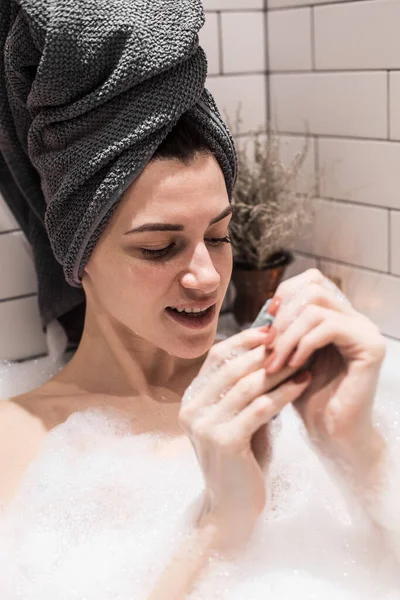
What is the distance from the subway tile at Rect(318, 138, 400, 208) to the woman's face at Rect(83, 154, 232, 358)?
47cm

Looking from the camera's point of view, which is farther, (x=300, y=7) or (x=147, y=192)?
(x=300, y=7)

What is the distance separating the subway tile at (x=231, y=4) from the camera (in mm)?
1683

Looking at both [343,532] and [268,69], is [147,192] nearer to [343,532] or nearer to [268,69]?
[343,532]

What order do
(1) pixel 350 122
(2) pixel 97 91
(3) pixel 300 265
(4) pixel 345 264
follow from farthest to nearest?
(3) pixel 300 265 → (4) pixel 345 264 → (1) pixel 350 122 → (2) pixel 97 91

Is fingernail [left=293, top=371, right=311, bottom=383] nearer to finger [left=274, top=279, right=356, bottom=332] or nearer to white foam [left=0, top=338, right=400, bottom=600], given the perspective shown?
finger [left=274, top=279, right=356, bottom=332]

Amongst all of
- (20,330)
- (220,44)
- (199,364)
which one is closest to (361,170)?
(220,44)

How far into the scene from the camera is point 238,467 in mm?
918

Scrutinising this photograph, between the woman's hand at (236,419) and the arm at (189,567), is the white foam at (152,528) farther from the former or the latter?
the woman's hand at (236,419)

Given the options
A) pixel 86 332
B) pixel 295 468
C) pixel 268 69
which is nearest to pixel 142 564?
pixel 295 468

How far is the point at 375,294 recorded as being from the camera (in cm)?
168

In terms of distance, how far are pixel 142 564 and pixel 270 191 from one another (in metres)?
0.86

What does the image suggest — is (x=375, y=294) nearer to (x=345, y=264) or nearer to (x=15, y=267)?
(x=345, y=264)

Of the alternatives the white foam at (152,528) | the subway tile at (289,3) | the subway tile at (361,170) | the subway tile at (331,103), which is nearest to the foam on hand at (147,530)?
the white foam at (152,528)

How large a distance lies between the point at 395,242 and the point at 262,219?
0.28 m
